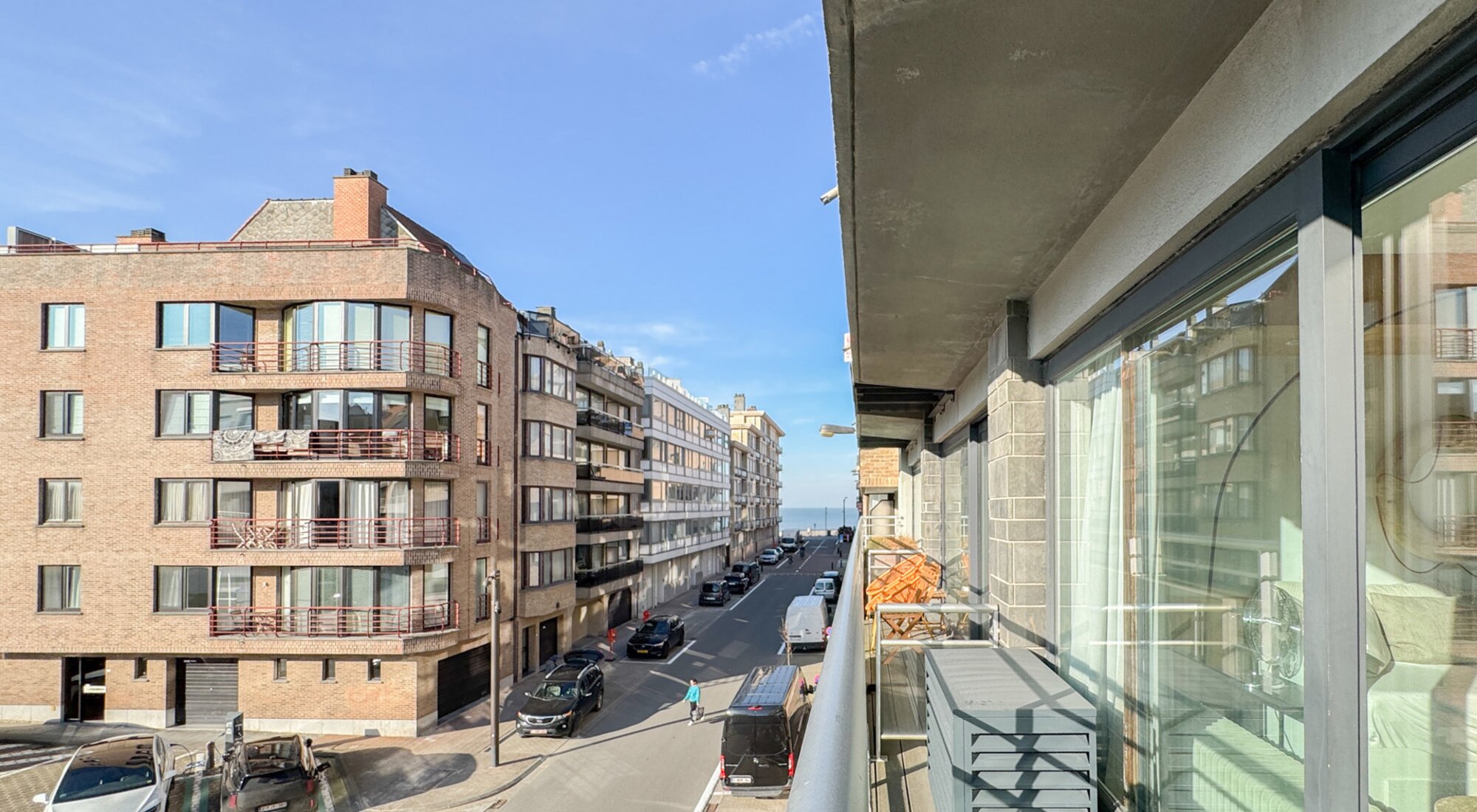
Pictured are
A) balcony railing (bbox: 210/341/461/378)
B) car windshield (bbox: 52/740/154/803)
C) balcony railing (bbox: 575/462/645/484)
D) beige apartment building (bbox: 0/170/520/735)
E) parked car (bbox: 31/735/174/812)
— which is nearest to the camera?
parked car (bbox: 31/735/174/812)

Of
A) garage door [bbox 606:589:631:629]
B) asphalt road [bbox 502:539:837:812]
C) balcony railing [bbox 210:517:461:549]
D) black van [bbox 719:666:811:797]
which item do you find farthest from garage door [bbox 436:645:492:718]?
garage door [bbox 606:589:631:629]

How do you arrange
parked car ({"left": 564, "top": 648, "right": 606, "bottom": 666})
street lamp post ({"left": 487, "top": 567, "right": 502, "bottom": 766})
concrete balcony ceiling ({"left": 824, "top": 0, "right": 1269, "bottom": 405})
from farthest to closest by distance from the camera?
1. parked car ({"left": 564, "top": 648, "right": 606, "bottom": 666})
2. street lamp post ({"left": 487, "top": 567, "right": 502, "bottom": 766})
3. concrete balcony ceiling ({"left": 824, "top": 0, "right": 1269, "bottom": 405})

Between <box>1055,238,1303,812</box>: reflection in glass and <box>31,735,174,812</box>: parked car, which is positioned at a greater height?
<box>1055,238,1303,812</box>: reflection in glass

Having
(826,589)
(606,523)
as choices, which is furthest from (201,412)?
(826,589)

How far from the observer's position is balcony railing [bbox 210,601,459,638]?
22.0m

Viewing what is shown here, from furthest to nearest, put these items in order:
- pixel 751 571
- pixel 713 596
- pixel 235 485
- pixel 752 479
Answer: pixel 752 479 → pixel 751 571 → pixel 713 596 → pixel 235 485

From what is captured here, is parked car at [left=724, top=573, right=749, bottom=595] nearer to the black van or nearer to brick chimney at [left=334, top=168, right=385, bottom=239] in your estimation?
brick chimney at [left=334, top=168, right=385, bottom=239]

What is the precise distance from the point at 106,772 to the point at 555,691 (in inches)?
409

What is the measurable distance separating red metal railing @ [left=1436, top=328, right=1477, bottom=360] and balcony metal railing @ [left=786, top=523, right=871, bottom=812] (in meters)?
1.73

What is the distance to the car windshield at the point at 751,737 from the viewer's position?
16.6 metres

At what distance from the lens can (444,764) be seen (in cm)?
1964

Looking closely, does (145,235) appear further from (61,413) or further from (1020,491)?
(1020,491)

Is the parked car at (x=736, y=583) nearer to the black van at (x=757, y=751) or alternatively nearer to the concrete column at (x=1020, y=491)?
the black van at (x=757, y=751)

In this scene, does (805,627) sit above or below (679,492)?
below
